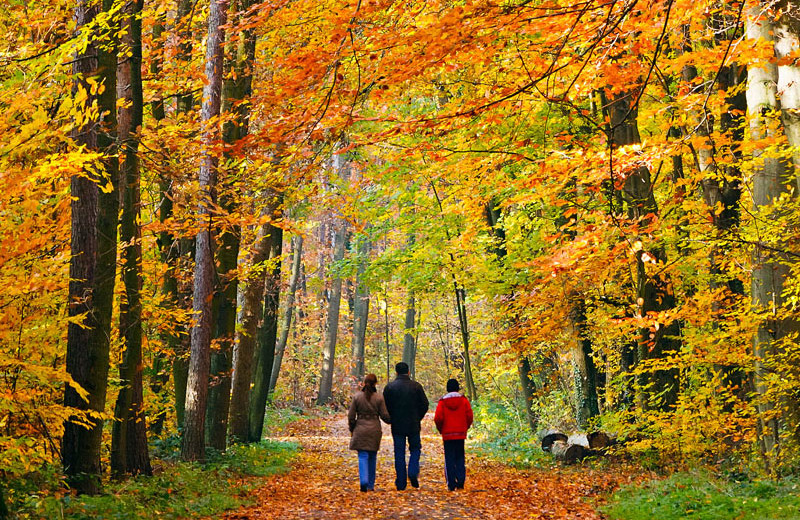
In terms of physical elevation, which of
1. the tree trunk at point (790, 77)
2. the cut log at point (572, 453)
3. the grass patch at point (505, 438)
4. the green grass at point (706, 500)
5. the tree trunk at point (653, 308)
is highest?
the tree trunk at point (790, 77)

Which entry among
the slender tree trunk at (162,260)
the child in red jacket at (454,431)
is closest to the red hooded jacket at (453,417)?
the child in red jacket at (454,431)

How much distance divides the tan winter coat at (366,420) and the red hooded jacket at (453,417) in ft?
2.93

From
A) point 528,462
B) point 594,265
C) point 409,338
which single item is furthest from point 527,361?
point 409,338

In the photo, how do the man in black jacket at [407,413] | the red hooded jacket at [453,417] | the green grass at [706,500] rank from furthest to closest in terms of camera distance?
1. the man in black jacket at [407,413]
2. the red hooded jacket at [453,417]
3. the green grass at [706,500]

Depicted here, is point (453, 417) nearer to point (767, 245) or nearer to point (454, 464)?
point (454, 464)

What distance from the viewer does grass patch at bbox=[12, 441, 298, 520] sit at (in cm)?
667

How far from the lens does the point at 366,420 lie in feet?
36.6

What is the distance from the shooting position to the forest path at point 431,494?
9.14 m

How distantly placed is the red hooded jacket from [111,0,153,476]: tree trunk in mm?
4436

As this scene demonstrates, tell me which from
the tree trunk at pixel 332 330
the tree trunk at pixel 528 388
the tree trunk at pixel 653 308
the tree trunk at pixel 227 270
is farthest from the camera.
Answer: the tree trunk at pixel 332 330

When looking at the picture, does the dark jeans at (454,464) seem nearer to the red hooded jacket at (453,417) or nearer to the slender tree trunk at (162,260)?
the red hooded jacket at (453,417)

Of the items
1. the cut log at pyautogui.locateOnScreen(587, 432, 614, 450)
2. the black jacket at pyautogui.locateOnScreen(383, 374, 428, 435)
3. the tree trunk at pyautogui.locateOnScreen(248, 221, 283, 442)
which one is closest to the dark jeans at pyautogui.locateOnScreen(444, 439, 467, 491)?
the black jacket at pyautogui.locateOnScreen(383, 374, 428, 435)

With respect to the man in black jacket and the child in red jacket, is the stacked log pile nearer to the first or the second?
the child in red jacket

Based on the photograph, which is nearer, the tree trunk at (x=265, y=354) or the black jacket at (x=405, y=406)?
the black jacket at (x=405, y=406)
